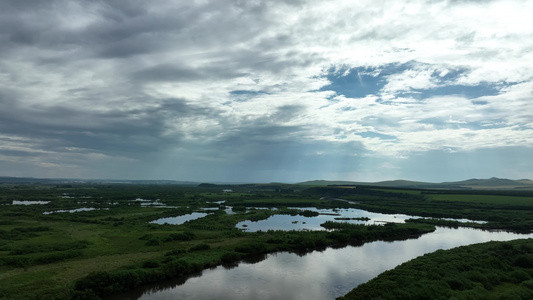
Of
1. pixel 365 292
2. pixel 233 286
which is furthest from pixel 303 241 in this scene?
pixel 365 292

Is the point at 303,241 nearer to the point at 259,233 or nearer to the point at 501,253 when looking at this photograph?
the point at 259,233

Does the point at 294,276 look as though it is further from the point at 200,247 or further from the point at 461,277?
the point at 461,277

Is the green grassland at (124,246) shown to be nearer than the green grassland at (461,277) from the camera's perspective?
No

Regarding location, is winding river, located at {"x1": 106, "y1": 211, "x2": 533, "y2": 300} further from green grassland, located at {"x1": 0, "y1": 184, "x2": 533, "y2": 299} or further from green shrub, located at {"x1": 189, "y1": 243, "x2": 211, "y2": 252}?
green shrub, located at {"x1": 189, "y1": 243, "x2": 211, "y2": 252}

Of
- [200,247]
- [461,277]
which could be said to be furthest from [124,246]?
[461,277]

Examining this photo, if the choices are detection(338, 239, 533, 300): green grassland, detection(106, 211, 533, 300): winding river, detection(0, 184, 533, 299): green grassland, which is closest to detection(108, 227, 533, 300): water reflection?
detection(106, 211, 533, 300): winding river

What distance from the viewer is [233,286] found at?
3183 centimetres

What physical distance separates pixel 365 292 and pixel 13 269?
122 ft

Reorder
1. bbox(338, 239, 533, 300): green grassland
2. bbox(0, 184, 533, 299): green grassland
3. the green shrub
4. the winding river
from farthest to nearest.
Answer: the green shrub → the winding river → bbox(0, 184, 533, 299): green grassland → bbox(338, 239, 533, 300): green grassland

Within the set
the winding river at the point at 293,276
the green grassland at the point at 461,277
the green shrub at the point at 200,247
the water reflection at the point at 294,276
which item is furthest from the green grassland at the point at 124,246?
the green grassland at the point at 461,277

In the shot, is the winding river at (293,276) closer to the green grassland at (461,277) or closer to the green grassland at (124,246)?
the green grassland at (124,246)

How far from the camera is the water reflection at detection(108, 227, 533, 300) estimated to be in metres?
29.8

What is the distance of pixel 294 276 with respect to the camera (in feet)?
114

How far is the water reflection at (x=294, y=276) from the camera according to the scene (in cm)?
2980
